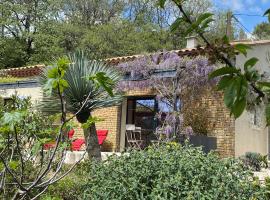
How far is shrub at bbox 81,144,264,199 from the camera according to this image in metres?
3.79

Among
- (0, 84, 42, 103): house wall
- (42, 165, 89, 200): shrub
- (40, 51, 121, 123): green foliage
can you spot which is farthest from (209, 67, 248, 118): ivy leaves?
(0, 84, 42, 103): house wall

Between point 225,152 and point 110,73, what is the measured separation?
16.4 feet

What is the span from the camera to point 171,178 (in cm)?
383

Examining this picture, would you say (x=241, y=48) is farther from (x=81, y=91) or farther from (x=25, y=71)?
(x=25, y=71)

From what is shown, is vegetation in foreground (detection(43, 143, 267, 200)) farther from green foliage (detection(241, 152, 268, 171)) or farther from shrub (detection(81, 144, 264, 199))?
green foliage (detection(241, 152, 268, 171))

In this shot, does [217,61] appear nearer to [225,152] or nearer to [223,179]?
[223,179]

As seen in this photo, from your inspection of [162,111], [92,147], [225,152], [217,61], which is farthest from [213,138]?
[217,61]

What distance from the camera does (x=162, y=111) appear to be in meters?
14.1

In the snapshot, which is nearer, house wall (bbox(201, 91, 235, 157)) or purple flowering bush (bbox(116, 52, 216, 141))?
house wall (bbox(201, 91, 235, 157))

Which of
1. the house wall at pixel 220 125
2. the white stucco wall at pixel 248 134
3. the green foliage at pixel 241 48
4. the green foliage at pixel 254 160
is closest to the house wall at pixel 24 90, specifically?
the house wall at pixel 220 125

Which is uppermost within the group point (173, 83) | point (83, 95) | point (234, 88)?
point (173, 83)

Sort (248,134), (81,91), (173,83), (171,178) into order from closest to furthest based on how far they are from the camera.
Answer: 1. (171,178)
2. (81,91)
3. (173,83)
4. (248,134)

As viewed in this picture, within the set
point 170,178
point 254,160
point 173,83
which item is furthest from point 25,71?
point 170,178

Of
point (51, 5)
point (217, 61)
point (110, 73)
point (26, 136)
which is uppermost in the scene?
point (51, 5)
